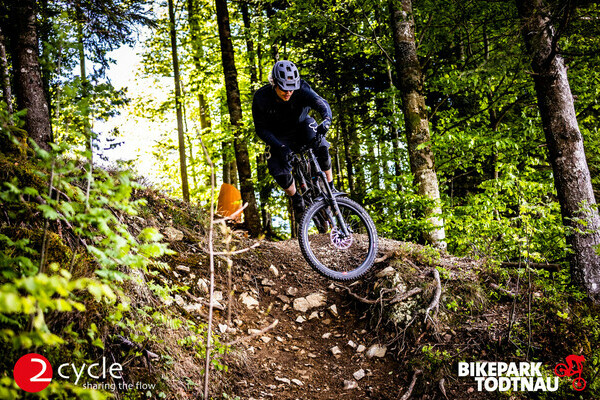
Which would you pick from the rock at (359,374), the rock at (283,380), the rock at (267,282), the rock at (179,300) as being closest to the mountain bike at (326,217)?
the rock at (267,282)

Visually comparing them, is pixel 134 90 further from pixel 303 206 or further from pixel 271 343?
pixel 271 343

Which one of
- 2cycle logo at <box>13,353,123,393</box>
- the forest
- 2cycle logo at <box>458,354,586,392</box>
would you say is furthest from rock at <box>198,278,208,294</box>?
2cycle logo at <box>458,354,586,392</box>

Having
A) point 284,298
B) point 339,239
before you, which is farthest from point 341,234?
point 284,298

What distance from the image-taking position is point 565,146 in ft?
17.6

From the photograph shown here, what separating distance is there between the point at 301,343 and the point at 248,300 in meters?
0.99

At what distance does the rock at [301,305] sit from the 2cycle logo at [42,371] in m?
2.97

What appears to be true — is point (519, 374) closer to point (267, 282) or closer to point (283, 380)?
point (283, 380)

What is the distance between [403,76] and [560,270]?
4.50 m

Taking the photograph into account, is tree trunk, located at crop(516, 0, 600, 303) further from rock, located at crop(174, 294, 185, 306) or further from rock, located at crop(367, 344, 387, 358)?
rock, located at crop(174, 294, 185, 306)

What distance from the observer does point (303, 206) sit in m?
5.50

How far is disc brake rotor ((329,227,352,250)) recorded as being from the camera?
5.07 metres

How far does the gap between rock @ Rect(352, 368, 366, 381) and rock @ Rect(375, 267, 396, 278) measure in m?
1.39

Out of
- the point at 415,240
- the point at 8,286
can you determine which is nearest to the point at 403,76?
the point at 415,240

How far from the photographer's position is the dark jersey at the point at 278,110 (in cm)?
508
